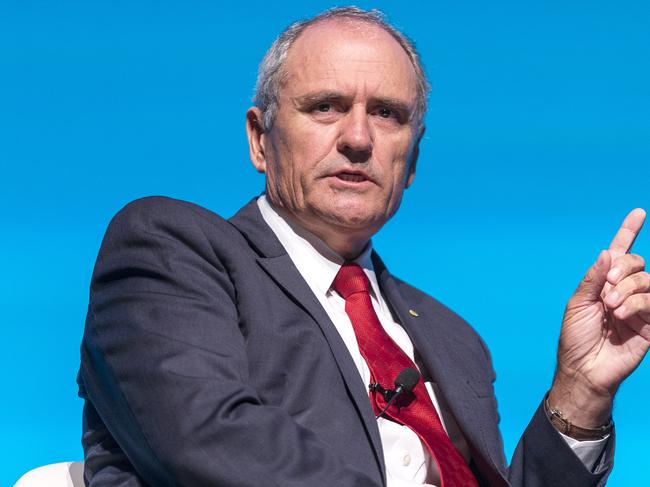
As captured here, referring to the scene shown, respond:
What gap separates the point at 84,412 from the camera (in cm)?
200

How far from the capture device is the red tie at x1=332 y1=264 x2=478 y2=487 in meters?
2.06

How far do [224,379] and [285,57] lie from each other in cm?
104

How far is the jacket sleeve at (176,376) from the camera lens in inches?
62.8

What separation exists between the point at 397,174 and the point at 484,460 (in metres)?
0.75

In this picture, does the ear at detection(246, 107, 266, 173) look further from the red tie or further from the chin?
the red tie

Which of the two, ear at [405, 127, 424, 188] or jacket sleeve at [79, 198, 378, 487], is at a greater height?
ear at [405, 127, 424, 188]

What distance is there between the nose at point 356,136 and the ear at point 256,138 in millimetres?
311

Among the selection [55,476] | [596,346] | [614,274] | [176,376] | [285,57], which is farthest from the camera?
[285,57]

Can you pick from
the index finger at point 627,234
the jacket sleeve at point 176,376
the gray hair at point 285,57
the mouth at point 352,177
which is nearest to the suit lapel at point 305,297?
the jacket sleeve at point 176,376

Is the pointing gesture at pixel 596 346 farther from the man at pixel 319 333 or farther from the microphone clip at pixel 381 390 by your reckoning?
the microphone clip at pixel 381 390

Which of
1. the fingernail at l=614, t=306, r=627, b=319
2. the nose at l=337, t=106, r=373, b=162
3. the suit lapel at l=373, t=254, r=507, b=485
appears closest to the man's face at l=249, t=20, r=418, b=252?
the nose at l=337, t=106, r=373, b=162

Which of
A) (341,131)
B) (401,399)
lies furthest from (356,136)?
(401,399)

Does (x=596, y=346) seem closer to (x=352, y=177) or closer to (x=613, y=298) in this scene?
(x=613, y=298)

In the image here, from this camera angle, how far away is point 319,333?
1.98 m
